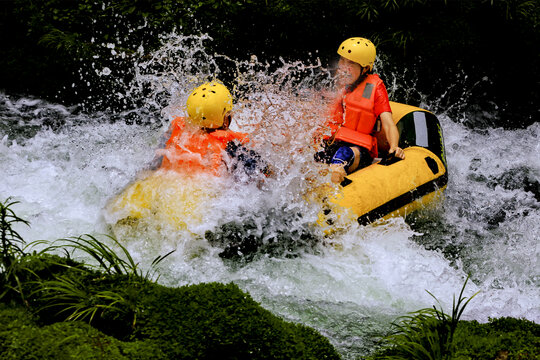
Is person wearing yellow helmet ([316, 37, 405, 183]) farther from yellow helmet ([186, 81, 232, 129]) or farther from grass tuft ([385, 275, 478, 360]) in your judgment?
grass tuft ([385, 275, 478, 360])

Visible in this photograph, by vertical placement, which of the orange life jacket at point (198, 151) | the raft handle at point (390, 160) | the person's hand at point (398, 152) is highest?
the person's hand at point (398, 152)

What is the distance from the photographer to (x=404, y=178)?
18.1 ft

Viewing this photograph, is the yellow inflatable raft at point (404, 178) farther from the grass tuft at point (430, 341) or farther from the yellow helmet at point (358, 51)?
the grass tuft at point (430, 341)

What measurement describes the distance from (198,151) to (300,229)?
1102 mm

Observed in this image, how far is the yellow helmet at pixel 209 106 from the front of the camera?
4625 millimetres

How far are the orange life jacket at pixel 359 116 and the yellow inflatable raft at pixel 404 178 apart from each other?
31 centimetres

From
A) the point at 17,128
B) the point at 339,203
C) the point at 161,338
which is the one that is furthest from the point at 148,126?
the point at 161,338

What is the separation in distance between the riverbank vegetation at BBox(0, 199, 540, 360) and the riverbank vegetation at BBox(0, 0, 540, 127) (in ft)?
17.2

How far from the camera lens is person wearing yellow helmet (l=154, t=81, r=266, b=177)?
465cm

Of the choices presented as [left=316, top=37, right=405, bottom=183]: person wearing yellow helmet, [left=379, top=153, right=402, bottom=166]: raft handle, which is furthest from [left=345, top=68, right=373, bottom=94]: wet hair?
[left=379, top=153, right=402, bottom=166]: raft handle

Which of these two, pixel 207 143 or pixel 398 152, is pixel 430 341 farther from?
pixel 398 152

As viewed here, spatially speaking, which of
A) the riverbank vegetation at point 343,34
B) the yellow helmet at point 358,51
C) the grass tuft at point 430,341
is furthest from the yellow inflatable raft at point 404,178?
the riverbank vegetation at point 343,34

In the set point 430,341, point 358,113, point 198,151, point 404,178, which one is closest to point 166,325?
point 430,341

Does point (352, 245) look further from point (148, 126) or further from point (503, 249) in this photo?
point (148, 126)
